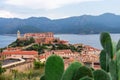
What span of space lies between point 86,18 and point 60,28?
10.8 m

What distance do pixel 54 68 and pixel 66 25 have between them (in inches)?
4092

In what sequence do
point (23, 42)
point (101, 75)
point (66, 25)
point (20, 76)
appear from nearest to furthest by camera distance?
point (101, 75), point (20, 76), point (23, 42), point (66, 25)

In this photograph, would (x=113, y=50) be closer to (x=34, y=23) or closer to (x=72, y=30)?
(x=72, y=30)

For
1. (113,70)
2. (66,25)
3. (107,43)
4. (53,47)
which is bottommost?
(53,47)

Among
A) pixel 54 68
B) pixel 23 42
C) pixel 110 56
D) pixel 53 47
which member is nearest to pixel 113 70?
pixel 110 56

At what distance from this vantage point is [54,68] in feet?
6.18

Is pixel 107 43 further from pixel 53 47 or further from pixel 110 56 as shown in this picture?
pixel 53 47

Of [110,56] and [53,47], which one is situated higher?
[110,56]

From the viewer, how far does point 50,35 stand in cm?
5734

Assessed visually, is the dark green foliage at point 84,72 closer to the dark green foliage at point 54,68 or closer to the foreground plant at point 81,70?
the foreground plant at point 81,70

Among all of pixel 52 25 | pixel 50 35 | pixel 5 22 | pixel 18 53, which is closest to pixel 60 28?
pixel 52 25

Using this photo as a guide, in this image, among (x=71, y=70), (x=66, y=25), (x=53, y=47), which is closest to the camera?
(x=71, y=70)

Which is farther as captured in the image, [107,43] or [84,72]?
[107,43]

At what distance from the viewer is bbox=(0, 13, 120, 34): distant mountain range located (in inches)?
3654
